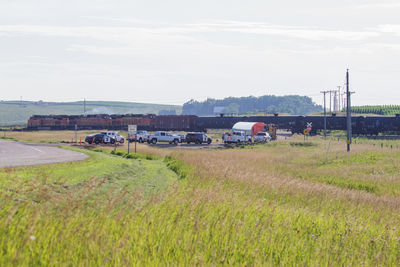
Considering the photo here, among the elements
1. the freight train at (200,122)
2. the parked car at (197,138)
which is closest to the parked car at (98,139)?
the parked car at (197,138)

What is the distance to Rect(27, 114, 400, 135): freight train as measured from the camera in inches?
2992

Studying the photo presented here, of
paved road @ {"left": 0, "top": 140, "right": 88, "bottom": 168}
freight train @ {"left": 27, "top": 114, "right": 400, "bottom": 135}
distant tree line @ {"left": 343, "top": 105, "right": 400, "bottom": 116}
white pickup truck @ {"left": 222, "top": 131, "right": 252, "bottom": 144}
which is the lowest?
white pickup truck @ {"left": 222, "top": 131, "right": 252, "bottom": 144}

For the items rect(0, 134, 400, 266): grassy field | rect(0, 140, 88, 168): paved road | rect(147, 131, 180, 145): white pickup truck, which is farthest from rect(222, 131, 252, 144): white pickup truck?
rect(0, 134, 400, 266): grassy field

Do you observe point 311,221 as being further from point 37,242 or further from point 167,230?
point 37,242

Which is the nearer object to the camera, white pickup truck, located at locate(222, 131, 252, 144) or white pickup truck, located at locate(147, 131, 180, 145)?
white pickup truck, located at locate(147, 131, 180, 145)

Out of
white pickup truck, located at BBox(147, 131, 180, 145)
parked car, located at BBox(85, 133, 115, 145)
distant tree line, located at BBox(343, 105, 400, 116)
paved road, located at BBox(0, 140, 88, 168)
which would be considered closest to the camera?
paved road, located at BBox(0, 140, 88, 168)

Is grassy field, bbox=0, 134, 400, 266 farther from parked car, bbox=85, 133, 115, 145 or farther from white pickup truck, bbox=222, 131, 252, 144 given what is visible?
white pickup truck, bbox=222, 131, 252, 144

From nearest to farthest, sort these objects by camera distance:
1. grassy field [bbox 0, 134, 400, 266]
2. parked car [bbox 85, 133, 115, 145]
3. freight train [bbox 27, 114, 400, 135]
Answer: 1. grassy field [bbox 0, 134, 400, 266]
2. parked car [bbox 85, 133, 115, 145]
3. freight train [bbox 27, 114, 400, 135]

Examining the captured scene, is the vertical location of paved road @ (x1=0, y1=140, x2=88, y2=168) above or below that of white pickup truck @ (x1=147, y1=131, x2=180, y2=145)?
above

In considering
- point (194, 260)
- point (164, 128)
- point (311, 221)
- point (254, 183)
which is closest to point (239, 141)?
point (164, 128)

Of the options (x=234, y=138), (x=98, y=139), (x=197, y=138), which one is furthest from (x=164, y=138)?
(x=234, y=138)

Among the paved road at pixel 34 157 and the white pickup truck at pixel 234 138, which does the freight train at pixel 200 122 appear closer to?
the white pickup truck at pixel 234 138

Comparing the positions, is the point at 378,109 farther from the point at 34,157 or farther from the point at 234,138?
the point at 34,157

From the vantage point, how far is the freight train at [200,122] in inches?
2992
